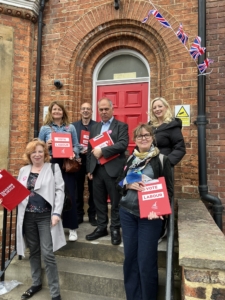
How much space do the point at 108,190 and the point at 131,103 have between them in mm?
2189

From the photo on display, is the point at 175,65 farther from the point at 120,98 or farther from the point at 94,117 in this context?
the point at 94,117

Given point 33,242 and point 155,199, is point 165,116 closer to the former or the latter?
point 155,199

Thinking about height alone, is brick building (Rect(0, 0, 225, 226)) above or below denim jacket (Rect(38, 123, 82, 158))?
above

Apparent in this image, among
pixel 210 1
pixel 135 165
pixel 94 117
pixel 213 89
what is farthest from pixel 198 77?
pixel 135 165

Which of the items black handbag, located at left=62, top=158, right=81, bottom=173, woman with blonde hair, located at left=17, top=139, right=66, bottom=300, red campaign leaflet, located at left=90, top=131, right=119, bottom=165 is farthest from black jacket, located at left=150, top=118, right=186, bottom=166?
woman with blonde hair, located at left=17, top=139, right=66, bottom=300

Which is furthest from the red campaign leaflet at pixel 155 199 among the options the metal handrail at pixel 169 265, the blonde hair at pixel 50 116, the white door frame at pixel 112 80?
the white door frame at pixel 112 80

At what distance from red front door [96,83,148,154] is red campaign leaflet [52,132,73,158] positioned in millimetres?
1781

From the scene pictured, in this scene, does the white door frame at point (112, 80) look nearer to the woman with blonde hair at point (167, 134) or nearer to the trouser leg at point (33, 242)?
the woman with blonde hair at point (167, 134)

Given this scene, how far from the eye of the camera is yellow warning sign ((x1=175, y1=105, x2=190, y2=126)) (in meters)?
4.54

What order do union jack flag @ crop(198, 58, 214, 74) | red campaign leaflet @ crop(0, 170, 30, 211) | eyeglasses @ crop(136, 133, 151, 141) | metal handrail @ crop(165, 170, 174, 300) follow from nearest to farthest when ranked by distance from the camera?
1. metal handrail @ crop(165, 170, 174, 300)
2. eyeglasses @ crop(136, 133, 151, 141)
3. red campaign leaflet @ crop(0, 170, 30, 211)
4. union jack flag @ crop(198, 58, 214, 74)

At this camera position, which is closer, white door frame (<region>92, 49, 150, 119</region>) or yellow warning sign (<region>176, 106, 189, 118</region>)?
yellow warning sign (<region>176, 106, 189, 118</region>)

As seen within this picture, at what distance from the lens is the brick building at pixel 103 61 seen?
4469mm

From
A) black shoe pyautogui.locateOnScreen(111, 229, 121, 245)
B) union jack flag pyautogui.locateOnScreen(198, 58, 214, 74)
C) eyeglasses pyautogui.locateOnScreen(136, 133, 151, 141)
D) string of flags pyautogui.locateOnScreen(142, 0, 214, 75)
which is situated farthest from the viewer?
union jack flag pyautogui.locateOnScreen(198, 58, 214, 74)

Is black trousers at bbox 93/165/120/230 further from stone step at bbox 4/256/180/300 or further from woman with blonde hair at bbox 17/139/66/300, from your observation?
woman with blonde hair at bbox 17/139/66/300
